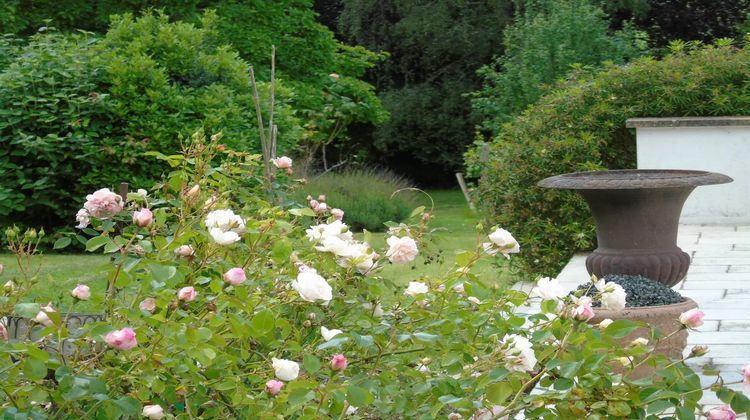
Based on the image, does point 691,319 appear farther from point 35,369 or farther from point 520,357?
point 35,369

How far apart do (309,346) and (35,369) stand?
2.19 ft

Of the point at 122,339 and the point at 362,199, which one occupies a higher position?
the point at 122,339

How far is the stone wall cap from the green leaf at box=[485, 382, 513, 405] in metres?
6.90

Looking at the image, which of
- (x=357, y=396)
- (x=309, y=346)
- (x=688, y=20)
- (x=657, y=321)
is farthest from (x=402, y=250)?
(x=688, y=20)

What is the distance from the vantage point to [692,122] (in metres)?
9.15

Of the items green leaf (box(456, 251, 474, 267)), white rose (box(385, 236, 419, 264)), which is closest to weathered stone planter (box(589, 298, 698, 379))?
green leaf (box(456, 251, 474, 267))

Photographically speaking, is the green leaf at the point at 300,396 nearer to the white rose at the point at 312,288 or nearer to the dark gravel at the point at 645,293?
the white rose at the point at 312,288

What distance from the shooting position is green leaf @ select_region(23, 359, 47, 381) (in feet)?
7.14

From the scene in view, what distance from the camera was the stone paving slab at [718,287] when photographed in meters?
4.77

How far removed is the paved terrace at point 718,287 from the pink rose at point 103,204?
8.23 ft

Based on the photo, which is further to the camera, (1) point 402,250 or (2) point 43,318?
(1) point 402,250

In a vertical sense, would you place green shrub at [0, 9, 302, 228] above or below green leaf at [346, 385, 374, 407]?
below

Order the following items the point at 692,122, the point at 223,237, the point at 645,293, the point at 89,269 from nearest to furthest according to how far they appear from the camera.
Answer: the point at 223,237 → the point at 645,293 → the point at 692,122 → the point at 89,269

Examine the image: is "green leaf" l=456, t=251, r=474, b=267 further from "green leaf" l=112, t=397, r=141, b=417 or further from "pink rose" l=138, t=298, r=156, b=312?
"green leaf" l=112, t=397, r=141, b=417
